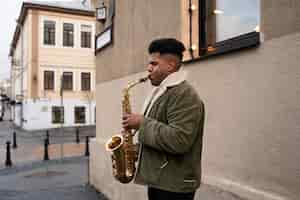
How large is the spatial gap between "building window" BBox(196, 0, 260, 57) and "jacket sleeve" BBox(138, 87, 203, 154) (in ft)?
3.84

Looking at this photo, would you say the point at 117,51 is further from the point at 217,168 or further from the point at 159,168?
the point at 159,168

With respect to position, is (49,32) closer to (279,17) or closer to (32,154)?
(32,154)

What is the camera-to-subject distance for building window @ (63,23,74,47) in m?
31.1

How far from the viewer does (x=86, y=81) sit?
105ft

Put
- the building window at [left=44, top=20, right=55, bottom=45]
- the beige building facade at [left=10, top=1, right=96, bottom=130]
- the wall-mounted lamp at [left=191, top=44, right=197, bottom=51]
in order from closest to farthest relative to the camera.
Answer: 1. the wall-mounted lamp at [left=191, top=44, right=197, bottom=51]
2. the beige building facade at [left=10, top=1, right=96, bottom=130]
3. the building window at [left=44, top=20, right=55, bottom=45]

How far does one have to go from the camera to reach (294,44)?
9.31 feet

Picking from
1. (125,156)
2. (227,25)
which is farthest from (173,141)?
(227,25)

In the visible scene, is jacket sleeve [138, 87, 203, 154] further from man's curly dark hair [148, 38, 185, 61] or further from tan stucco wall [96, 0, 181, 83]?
tan stucco wall [96, 0, 181, 83]

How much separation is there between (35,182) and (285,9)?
7.86 metres

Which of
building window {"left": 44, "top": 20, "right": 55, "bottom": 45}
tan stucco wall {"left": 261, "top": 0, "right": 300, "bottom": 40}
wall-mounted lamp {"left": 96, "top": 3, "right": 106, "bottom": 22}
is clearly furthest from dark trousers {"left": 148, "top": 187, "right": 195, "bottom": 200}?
building window {"left": 44, "top": 20, "right": 55, "bottom": 45}

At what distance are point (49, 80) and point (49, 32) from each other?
12.7 feet

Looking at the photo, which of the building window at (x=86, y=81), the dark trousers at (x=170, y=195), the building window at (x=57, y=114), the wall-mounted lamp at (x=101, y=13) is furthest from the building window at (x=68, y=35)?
the dark trousers at (x=170, y=195)

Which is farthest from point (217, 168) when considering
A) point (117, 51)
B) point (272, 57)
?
point (117, 51)

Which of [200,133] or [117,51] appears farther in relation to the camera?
[117,51]
